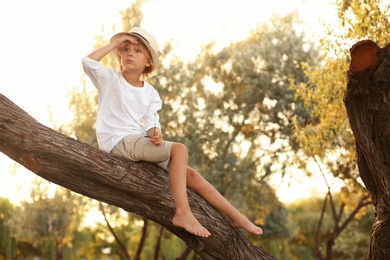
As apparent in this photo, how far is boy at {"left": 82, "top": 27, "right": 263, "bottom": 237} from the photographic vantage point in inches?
208

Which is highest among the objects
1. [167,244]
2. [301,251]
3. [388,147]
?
[301,251]

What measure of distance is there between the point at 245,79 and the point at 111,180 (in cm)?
1530

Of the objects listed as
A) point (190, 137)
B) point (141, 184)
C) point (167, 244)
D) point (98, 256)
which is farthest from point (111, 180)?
point (98, 256)

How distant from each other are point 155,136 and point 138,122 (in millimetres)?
371

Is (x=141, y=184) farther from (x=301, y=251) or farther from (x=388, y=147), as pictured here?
(x=301, y=251)

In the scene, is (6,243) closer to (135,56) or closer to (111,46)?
(135,56)

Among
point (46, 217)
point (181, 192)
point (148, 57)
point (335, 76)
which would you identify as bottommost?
point (181, 192)

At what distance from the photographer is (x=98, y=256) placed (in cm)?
6944

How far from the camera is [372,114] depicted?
5.57 meters

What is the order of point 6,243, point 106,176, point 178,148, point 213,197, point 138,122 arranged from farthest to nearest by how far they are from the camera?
point 6,243 → point 213,197 → point 138,122 → point 178,148 → point 106,176

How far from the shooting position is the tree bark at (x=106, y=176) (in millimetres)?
4871

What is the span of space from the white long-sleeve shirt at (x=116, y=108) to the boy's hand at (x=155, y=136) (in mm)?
94

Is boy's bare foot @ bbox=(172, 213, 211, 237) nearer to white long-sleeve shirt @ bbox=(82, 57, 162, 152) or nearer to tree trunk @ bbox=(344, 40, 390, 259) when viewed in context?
white long-sleeve shirt @ bbox=(82, 57, 162, 152)

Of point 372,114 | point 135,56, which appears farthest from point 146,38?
point 372,114
